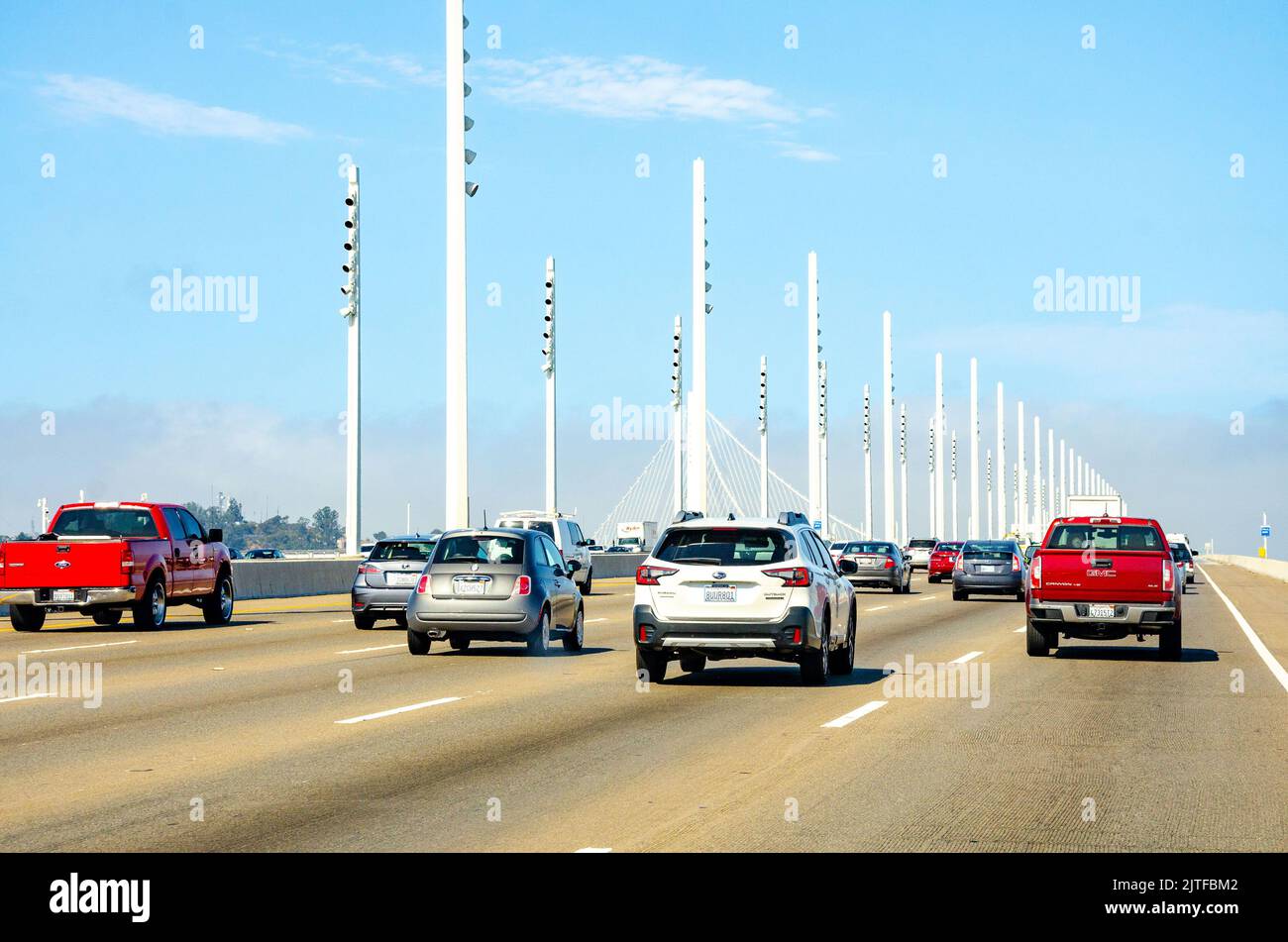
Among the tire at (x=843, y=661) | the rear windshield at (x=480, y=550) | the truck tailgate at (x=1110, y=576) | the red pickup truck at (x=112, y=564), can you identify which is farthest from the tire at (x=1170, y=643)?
the red pickup truck at (x=112, y=564)

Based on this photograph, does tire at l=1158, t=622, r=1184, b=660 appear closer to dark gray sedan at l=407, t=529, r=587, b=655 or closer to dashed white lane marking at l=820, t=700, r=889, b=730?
dashed white lane marking at l=820, t=700, r=889, b=730

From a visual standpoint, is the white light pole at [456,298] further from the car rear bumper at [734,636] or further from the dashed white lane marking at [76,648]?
the car rear bumper at [734,636]

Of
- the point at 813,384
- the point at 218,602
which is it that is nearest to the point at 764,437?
the point at 813,384

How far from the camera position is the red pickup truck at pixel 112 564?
27453 mm

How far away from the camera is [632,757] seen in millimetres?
12609

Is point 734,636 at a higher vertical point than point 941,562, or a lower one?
higher

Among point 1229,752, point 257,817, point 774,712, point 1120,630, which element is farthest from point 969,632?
point 257,817

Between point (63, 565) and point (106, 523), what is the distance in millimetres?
1540

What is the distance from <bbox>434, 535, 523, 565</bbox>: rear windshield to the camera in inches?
888

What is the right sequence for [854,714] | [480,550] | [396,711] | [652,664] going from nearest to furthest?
[854,714]
[396,711]
[652,664]
[480,550]

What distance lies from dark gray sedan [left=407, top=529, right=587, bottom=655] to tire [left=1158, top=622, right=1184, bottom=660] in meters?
8.17

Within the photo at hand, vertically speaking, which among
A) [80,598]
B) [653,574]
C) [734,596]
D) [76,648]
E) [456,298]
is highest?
[456,298]

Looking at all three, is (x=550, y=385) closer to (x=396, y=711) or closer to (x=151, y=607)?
(x=151, y=607)
